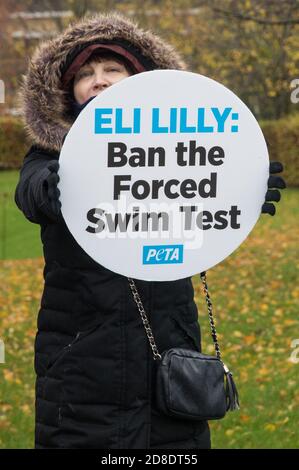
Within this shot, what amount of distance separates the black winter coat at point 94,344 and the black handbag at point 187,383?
1.4 inches

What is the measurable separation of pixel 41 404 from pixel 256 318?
17.4ft

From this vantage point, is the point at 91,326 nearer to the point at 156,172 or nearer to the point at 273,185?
the point at 156,172

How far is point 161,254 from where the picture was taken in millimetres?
2893

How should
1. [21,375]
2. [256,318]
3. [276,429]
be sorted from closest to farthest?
[276,429], [21,375], [256,318]

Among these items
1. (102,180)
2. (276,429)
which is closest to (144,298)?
(102,180)

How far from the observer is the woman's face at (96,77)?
302cm

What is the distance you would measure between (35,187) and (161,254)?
44cm

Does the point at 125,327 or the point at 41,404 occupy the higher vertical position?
→ the point at 125,327

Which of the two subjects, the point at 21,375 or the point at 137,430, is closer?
the point at 137,430

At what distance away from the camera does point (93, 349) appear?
290 cm

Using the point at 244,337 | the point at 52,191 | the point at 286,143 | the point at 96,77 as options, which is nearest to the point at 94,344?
the point at 52,191

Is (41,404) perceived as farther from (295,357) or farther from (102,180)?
(295,357)

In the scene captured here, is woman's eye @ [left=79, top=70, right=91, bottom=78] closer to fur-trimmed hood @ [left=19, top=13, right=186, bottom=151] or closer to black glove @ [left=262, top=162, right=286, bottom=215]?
fur-trimmed hood @ [left=19, top=13, right=186, bottom=151]

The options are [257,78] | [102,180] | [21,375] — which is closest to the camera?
[102,180]
